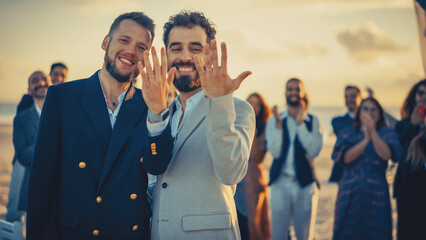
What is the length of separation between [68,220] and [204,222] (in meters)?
0.73

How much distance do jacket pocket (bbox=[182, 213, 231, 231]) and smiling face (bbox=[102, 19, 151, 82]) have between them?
913 mm

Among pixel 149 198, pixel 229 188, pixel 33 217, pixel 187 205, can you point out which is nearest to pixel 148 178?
pixel 149 198

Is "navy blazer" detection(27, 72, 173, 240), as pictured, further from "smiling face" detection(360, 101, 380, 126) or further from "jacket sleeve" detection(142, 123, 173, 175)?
"smiling face" detection(360, 101, 380, 126)

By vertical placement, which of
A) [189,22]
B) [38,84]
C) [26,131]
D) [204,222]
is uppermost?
[189,22]

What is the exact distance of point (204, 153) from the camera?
208 centimetres

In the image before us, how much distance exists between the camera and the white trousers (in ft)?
16.8

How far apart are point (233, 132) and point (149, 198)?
747 millimetres

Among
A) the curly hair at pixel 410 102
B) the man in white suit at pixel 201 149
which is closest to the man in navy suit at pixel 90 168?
the man in white suit at pixel 201 149

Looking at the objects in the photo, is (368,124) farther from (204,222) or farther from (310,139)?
(204,222)

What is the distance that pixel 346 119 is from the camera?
219 inches

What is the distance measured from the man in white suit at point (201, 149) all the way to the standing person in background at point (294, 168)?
3154 millimetres

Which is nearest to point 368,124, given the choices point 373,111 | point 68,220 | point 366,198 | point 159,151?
point 373,111

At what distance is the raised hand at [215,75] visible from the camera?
70.6 inches

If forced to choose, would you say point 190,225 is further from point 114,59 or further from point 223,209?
point 114,59
